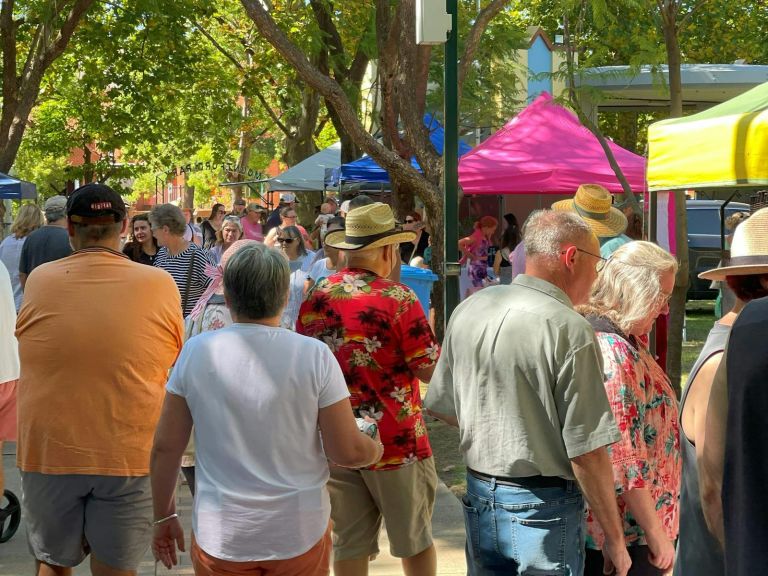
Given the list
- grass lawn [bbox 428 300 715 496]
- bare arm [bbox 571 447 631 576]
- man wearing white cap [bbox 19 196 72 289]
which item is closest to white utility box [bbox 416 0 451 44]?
grass lawn [bbox 428 300 715 496]

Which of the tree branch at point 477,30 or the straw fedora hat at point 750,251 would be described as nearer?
the straw fedora hat at point 750,251

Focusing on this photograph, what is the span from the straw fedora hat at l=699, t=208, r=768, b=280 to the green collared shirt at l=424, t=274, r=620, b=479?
0.47 metres

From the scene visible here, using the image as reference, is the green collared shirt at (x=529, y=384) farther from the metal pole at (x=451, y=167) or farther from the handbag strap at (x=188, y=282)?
the metal pole at (x=451, y=167)

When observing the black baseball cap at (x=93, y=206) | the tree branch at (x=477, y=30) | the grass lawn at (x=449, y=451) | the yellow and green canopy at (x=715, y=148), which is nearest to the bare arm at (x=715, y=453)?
the black baseball cap at (x=93, y=206)

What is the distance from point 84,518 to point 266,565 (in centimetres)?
102

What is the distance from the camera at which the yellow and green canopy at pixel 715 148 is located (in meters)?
5.28

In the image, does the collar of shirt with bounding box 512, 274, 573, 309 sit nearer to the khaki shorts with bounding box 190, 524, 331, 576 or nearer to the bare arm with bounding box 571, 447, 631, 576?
the bare arm with bounding box 571, 447, 631, 576

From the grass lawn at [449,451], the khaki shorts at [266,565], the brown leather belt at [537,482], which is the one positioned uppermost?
the brown leather belt at [537,482]

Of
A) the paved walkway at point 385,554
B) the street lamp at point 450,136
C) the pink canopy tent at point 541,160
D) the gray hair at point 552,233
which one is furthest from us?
the pink canopy tent at point 541,160

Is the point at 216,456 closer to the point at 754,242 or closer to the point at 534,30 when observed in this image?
the point at 754,242

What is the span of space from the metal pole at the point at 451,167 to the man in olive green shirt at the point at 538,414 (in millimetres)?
4328

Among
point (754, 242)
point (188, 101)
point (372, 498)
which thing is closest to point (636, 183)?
point (372, 498)

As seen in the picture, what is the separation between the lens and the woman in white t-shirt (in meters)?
3.20

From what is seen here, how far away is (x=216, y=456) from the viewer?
10.6 feet
